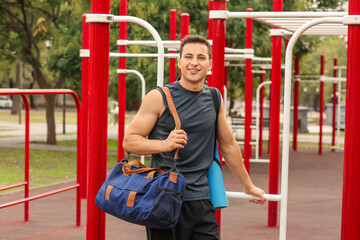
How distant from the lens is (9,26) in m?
18.6

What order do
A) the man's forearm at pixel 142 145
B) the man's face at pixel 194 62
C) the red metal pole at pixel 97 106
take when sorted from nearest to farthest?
1. the man's forearm at pixel 142 145
2. the man's face at pixel 194 62
3. the red metal pole at pixel 97 106

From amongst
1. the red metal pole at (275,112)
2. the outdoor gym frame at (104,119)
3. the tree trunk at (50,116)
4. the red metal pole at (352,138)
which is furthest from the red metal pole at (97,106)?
the tree trunk at (50,116)

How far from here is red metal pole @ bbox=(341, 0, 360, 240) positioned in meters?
3.32

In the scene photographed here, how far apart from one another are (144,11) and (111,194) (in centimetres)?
1169

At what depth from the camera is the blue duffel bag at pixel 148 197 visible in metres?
3.01

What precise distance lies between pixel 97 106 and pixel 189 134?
0.67 m

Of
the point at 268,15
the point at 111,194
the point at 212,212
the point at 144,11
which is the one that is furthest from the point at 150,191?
the point at 144,11

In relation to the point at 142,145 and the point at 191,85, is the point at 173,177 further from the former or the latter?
the point at 191,85

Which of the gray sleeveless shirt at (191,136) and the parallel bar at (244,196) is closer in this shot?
the gray sleeveless shirt at (191,136)

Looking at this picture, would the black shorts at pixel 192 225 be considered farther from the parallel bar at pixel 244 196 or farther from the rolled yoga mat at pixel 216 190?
the parallel bar at pixel 244 196

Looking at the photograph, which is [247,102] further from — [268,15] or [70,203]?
[268,15]

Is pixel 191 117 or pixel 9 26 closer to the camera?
pixel 191 117

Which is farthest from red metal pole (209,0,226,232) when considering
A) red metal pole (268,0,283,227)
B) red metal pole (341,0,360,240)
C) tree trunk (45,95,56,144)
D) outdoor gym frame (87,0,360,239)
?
tree trunk (45,95,56,144)

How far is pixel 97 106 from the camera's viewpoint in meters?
3.63
